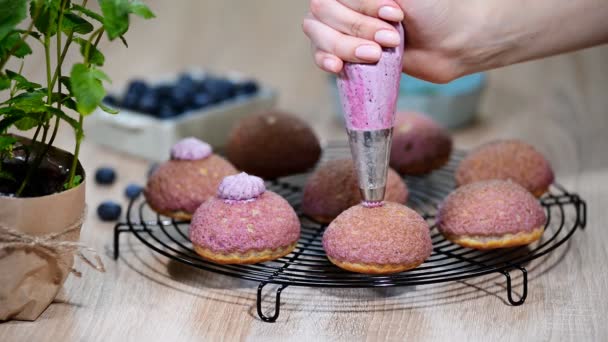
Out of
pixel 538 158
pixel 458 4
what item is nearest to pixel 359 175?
pixel 458 4

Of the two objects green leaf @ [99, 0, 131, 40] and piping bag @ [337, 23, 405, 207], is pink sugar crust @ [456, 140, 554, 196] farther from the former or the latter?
green leaf @ [99, 0, 131, 40]

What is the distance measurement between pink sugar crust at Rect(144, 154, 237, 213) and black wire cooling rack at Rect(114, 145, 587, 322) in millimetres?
33

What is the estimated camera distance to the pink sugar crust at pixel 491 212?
3.88ft

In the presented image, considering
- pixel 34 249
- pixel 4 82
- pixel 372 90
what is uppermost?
pixel 4 82

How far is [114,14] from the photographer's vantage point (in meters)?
0.90

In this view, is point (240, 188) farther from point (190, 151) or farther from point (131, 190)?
point (131, 190)

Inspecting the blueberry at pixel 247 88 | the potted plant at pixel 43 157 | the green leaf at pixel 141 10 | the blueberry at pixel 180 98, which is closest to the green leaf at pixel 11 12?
the potted plant at pixel 43 157

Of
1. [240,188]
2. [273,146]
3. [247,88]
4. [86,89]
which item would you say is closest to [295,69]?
[247,88]

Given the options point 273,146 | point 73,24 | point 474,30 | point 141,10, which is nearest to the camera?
point 141,10

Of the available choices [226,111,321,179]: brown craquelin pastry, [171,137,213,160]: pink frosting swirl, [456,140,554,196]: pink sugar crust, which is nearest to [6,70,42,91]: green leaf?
[171,137,213,160]: pink frosting swirl

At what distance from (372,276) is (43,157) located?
479 mm

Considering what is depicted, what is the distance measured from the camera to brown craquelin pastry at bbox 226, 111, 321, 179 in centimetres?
156

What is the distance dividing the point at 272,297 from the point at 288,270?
51 millimetres

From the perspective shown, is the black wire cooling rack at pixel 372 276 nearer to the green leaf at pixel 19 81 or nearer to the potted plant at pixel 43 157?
the potted plant at pixel 43 157
